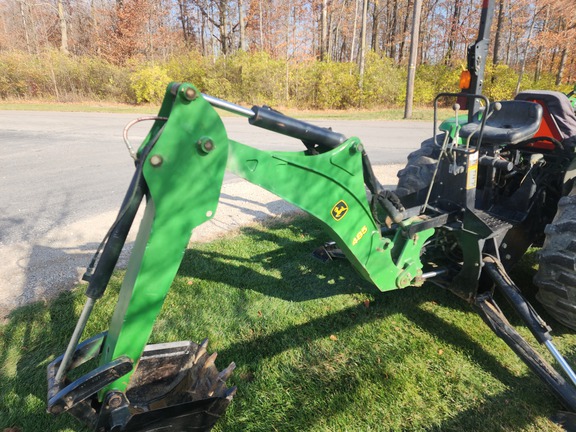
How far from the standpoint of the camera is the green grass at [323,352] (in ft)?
8.07

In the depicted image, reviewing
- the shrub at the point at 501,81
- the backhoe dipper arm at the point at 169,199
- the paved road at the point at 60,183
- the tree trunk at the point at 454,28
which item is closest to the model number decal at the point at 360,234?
the backhoe dipper arm at the point at 169,199

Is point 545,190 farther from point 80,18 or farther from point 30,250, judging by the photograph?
point 80,18

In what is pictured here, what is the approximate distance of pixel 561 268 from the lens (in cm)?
272

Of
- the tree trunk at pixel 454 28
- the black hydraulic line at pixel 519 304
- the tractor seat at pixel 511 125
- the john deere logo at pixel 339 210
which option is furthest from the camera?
the tree trunk at pixel 454 28

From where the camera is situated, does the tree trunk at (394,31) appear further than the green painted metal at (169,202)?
Yes

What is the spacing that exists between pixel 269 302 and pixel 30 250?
9.32 ft

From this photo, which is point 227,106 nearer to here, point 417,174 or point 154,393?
point 154,393

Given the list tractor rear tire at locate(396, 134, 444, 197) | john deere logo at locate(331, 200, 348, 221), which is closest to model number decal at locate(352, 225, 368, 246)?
john deere logo at locate(331, 200, 348, 221)

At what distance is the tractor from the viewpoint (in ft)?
5.27

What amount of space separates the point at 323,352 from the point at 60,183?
6.04 m

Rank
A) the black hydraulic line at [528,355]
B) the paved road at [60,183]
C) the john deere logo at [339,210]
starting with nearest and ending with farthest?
1. the john deere logo at [339,210]
2. the black hydraulic line at [528,355]
3. the paved road at [60,183]

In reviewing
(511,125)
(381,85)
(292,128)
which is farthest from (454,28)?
(292,128)

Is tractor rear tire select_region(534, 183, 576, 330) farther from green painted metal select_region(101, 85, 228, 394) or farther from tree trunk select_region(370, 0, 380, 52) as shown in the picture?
tree trunk select_region(370, 0, 380, 52)

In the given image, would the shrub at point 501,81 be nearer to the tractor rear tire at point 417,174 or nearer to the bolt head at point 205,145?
the tractor rear tire at point 417,174
